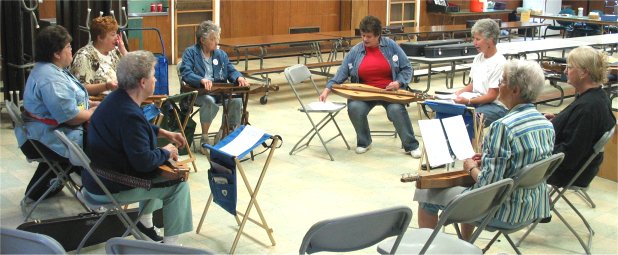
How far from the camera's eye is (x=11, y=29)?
709 cm

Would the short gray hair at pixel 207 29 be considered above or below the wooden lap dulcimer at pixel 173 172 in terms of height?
above

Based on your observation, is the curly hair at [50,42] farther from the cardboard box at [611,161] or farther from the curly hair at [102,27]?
the cardboard box at [611,161]

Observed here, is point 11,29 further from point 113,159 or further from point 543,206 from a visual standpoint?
point 543,206

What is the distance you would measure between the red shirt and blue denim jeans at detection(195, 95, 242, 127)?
3.68 feet

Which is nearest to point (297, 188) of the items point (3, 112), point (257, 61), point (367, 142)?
point (367, 142)

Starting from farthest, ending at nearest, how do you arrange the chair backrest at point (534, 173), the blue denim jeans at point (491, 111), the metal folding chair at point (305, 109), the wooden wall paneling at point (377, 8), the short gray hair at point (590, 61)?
1. the wooden wall paneling at point (377, 8)
2. the metal folding chair at point (305, 109)
3. the blue denim jeans at point (491, 111)
4. the short gray hair at point (590, 61)
5. the chair backrest at point (534, 173)

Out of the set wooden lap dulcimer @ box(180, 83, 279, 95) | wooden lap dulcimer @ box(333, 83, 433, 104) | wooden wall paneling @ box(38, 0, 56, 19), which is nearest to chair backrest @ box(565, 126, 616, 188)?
wooden lap dulcimer @ box(333, 83, 433, 104)

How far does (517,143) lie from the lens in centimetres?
367

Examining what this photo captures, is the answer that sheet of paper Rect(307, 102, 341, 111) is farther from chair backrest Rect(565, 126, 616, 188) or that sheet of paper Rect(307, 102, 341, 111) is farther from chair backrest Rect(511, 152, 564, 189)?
chair backrest Rect(511, 152, 564, 189)

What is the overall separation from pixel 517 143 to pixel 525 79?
316mm

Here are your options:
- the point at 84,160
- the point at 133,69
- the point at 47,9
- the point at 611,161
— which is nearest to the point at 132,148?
the point at 84,160

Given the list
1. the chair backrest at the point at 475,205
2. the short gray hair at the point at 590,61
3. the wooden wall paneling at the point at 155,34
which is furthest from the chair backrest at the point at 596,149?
the wooden wall paneling at the point at 155,34

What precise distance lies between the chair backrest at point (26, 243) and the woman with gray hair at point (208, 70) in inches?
147

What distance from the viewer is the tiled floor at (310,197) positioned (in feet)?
15.2
